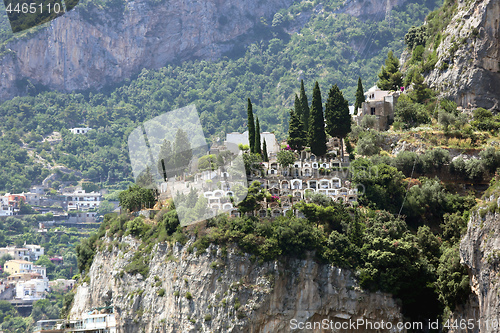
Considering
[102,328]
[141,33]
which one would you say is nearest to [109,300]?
[102,328]

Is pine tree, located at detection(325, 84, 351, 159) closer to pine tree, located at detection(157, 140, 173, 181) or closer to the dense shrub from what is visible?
the dense shrub

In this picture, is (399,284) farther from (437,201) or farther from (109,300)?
(109,300)

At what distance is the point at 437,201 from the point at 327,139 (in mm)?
14033

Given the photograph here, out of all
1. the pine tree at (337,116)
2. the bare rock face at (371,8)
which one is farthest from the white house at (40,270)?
the bare rock face at (371,8)

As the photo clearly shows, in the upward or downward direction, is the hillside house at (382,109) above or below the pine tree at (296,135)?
above

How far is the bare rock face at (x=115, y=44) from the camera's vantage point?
160m

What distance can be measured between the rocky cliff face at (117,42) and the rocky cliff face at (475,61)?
91664 millimetres

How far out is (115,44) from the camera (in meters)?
163

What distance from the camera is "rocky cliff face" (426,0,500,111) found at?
69500 millimetres

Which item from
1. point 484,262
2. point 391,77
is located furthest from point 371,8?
point 484,262

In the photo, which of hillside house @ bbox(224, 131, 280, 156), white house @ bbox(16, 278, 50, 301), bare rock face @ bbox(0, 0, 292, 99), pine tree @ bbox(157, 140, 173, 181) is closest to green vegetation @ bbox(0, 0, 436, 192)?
bare rock face @ bbox(0, 0, 292, 99)

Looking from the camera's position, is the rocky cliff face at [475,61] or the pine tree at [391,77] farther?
the pine tree at [391,77]

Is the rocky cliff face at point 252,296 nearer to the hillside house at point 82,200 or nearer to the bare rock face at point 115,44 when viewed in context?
the hillside house at point 82,200

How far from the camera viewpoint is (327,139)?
2717 inches
